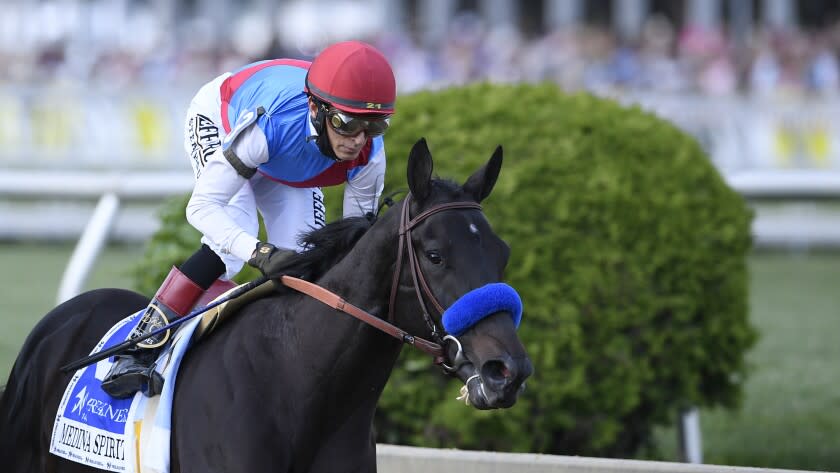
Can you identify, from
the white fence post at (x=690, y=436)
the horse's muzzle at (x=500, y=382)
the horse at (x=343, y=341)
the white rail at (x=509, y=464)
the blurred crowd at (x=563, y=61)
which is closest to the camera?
the horse's muzzle at (x=500, y=382)

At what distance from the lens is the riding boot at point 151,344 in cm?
389

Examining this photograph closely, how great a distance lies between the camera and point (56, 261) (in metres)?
13.5

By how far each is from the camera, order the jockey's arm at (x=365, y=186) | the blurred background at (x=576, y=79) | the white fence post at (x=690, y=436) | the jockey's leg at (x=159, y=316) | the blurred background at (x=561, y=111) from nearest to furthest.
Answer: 1. the jockey's leg at (x=159, y=316)
2. the jockey's arm at (x=365, y=186)
3. the white fence post at (x=690, y=436)
4. the blurred background at (x=561, y=111)
5. the blurred background at (x=576, y=79)

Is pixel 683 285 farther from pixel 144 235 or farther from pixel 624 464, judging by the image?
pixel 144 235

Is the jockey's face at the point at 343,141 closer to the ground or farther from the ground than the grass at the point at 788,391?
farther from the ground

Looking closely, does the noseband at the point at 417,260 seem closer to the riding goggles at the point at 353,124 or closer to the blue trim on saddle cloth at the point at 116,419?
the riding goggles at the point at 353,124

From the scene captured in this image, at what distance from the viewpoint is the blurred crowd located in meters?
17.0

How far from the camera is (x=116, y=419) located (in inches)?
155

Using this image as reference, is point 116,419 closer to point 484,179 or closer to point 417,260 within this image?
point 417,260

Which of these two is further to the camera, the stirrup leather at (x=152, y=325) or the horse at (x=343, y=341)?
the stirrup leather at (x=152, y=325)

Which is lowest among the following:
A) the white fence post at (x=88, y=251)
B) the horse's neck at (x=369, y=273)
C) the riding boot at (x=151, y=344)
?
the white fence post at (x=88, y=251)

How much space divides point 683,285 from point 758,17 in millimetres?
19348

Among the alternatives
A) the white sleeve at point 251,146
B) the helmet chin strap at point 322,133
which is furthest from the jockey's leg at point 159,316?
the helmet chin strap at point 322,133

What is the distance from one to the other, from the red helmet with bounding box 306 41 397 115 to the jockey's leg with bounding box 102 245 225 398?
81cm
